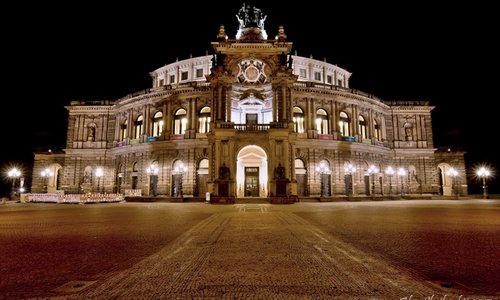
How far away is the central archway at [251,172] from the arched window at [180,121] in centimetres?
949

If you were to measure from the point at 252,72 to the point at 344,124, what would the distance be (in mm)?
14791

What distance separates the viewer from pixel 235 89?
36.5m

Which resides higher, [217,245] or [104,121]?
[104,121]

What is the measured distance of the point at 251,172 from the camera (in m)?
34.9

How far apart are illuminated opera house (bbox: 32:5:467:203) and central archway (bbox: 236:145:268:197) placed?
0.40ft

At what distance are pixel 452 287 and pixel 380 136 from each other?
43.2 m

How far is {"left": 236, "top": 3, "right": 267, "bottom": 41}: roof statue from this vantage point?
39531 mm

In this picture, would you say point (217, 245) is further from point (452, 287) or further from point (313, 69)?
point (313, 69)

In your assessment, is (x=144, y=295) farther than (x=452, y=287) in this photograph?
No

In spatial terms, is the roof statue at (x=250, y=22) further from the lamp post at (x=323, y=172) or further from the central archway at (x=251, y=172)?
the lamp post at (x=323, y=172)

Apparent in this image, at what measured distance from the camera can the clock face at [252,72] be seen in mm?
35750

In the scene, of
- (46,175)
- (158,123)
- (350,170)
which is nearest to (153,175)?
(158,123)

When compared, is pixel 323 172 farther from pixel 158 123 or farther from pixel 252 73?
pixel 158 123

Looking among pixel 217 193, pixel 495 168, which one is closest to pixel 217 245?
pixel 217 193
